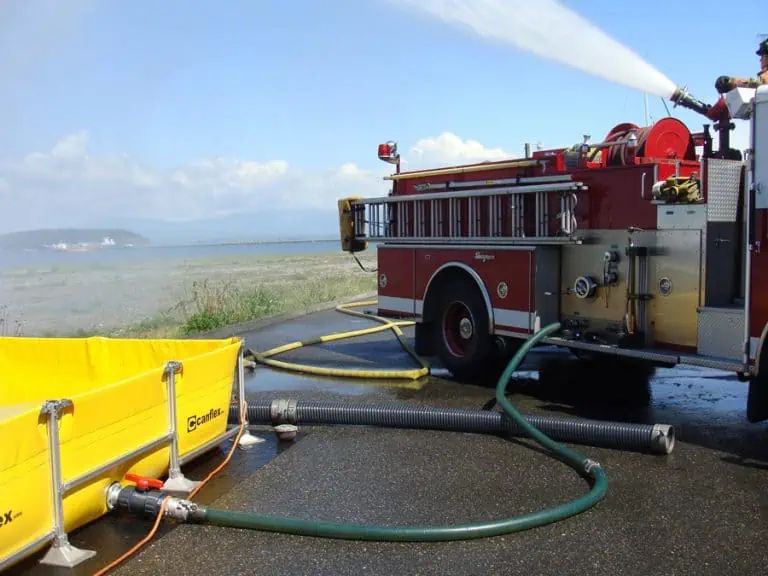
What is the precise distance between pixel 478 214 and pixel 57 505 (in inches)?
197

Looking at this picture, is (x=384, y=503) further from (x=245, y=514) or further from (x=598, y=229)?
(x=598, y=229)

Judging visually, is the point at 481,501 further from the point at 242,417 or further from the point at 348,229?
the point at 348,229

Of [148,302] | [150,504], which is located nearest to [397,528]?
[150,504]

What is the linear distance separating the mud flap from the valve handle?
3.95m

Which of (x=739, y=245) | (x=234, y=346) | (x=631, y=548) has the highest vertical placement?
(x=739, y=245)

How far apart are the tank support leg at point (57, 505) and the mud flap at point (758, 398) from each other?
14.1ft

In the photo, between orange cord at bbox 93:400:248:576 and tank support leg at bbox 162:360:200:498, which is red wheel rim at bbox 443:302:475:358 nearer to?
orange cord at bbox 93:400:248:576

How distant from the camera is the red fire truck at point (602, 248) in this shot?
5.59m

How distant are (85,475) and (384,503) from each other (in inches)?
65.5

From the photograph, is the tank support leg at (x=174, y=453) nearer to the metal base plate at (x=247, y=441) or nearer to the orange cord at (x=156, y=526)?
the orange cord at (x=156, y=526)

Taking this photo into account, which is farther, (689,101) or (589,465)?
(689,101)

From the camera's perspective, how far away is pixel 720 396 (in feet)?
22.8

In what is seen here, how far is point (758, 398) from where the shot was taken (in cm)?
523

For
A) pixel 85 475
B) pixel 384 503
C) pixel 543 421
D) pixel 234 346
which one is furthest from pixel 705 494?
pixel 85 475
